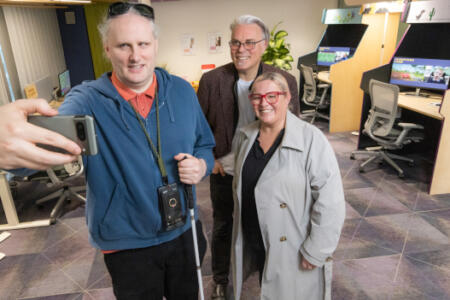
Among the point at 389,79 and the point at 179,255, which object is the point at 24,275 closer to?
the point at 179,255

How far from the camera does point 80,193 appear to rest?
384 cm

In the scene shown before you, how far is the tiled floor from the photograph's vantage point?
2295mm

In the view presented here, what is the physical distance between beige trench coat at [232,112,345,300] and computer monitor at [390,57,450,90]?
11.5 feet

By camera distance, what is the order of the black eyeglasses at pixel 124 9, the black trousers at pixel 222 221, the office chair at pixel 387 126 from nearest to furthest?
the black eyeglasses at pixel 124 9, the black trousers at pixel 222 221, the office chair at pixel 387 126

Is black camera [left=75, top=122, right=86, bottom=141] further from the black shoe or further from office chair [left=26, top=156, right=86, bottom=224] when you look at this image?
office chair [left=26, top=156, right=86, bottom=224]

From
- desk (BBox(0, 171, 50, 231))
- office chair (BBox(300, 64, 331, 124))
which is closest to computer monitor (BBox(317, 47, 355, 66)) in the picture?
office chair (BBox(300, 64, 331, 124))

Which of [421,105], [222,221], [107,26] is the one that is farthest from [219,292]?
[421,105]

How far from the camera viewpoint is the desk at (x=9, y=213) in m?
3.12

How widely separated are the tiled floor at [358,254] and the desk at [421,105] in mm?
842

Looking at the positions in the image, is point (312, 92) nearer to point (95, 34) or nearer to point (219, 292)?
point (95, 34)

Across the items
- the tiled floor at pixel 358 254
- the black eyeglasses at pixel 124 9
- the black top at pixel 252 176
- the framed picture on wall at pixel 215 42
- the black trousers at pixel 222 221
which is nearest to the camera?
the black eyeglasses at pixel 124 9

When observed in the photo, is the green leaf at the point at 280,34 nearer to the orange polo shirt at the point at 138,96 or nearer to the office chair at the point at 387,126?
the office chair at the point at 387,126

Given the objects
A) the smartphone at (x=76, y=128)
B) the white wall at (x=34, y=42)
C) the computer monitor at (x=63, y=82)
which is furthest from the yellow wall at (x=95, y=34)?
the smartphone at (x=76, y=128)

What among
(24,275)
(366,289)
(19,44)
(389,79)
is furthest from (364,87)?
(19,44)
